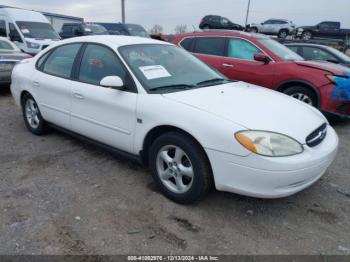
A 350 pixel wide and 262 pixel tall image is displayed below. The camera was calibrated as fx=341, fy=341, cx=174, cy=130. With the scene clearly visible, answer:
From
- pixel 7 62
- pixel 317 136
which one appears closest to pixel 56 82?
pixel 317 136

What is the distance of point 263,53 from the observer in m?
6.72

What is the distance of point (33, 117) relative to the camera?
5301mm

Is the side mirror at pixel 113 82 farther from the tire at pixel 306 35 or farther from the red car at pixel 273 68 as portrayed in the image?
the tire at pixel 306 35

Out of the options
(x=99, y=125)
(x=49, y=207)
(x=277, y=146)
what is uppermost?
(x=277, y=146)

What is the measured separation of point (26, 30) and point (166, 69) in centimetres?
1079

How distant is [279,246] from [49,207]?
7.02 ft

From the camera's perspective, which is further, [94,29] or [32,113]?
[94,29]

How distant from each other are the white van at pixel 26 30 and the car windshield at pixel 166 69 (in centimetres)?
932

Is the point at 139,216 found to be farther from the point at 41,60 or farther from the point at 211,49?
the point at 211,49

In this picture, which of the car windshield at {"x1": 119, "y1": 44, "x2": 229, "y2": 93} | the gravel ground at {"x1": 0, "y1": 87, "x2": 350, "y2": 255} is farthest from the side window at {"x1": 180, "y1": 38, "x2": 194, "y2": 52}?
the gravel ground at {"x1": 0, "y1": 87, "x2": 350, "y2": 255}

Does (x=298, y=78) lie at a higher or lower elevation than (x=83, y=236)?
higher

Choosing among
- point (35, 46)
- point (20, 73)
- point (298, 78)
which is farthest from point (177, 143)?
point (35, 46)

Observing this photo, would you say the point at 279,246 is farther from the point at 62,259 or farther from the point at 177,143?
the point at 62,259

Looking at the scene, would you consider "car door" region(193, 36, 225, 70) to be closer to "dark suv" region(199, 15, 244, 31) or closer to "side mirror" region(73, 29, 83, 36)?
"side mirror" region(73, 29, 83, 36)
